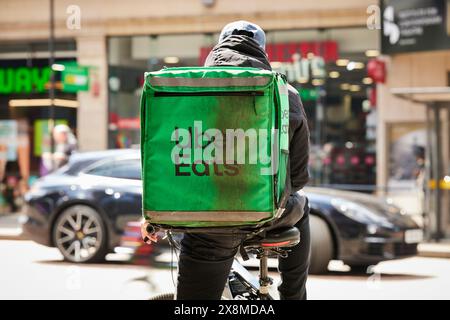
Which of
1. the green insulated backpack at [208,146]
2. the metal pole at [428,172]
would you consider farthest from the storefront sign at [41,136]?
the green insulated backpack at [208,146]

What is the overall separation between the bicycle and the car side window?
6.54 meters

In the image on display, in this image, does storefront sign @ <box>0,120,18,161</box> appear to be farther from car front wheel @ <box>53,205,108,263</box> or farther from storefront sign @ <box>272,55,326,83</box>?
car front wheel @ <box>53,205,108,263</box>

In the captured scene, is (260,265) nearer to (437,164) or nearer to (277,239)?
(277,239)

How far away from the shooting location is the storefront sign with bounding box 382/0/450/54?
20.0m

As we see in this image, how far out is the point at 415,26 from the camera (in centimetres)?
2034

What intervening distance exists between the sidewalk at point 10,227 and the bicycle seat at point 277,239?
11.1 m

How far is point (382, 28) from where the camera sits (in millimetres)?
21062

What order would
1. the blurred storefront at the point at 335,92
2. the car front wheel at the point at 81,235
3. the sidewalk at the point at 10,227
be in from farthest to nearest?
the blurred storefront at the point at 335,92 < the sidewalk at the point at 10,227 < the car front wheel at the point at 81,235

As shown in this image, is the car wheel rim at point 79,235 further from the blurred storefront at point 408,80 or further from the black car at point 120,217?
the blurred storefront at point 408,80

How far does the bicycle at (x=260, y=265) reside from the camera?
449 centimetres

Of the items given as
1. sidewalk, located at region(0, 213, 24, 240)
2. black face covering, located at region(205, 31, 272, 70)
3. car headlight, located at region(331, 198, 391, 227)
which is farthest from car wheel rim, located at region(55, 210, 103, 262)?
black face covering, located at region(205, 31, 272, 70)

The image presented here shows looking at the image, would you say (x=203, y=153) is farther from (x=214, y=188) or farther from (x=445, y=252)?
(x=445, y=252)
